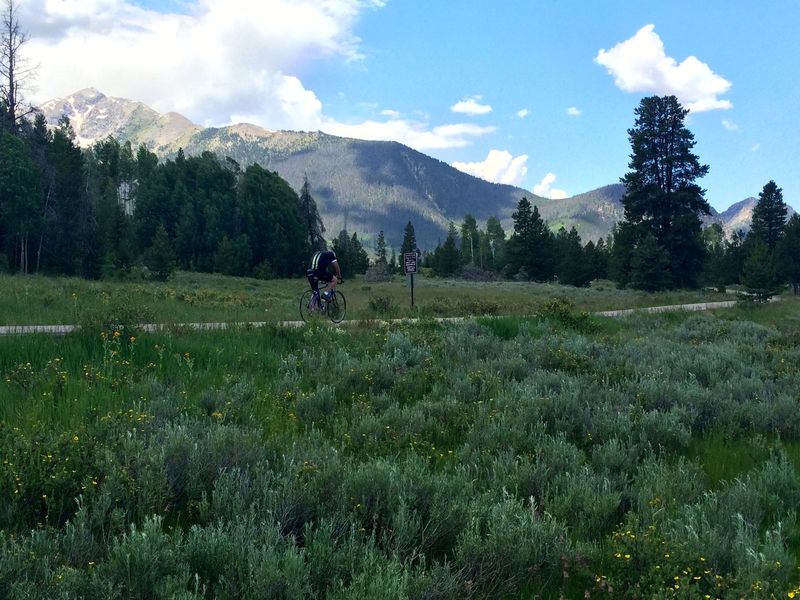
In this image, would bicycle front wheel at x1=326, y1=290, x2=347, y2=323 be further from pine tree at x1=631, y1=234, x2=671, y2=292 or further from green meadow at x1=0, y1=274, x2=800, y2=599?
pine tree at x1=631, y1=234, x2=671, y2=292

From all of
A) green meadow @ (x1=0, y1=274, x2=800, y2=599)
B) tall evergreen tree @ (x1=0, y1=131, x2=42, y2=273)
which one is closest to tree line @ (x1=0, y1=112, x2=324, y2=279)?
tall evergreen tree @ (x1=0, y1=131, x2=42, y2=273)

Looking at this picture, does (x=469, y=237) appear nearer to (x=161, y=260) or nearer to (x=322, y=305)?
(x=161, y=260)

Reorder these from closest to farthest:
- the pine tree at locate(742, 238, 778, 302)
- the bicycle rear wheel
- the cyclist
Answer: the bicycle rear wheel → the cyclist → the pine tree at locate(742, 238, 778, 302)

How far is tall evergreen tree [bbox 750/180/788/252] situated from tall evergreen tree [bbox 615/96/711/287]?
34.7 meters

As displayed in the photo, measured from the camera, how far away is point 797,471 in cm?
482

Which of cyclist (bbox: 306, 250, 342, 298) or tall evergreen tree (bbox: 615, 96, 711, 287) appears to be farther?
tall evergreen tree (bbox: 615, 96, 711, 287)

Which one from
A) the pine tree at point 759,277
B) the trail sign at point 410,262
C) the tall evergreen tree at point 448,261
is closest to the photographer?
the trail sign at point 410,262

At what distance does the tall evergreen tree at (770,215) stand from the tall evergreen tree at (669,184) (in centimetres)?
3465

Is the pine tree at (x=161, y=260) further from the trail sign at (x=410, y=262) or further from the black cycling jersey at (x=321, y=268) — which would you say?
the black cycling jersey at (x=321, y=268)

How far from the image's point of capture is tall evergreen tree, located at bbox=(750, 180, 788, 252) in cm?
7650

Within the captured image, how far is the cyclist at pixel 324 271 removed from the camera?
1430 cm

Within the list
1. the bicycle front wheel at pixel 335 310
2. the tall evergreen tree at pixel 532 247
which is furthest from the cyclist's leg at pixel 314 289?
the tall evergreen tree at pixel 532 247

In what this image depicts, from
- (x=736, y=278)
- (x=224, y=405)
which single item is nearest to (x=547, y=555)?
(x=224, y=405)

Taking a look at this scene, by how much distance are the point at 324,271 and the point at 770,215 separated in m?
84.4
